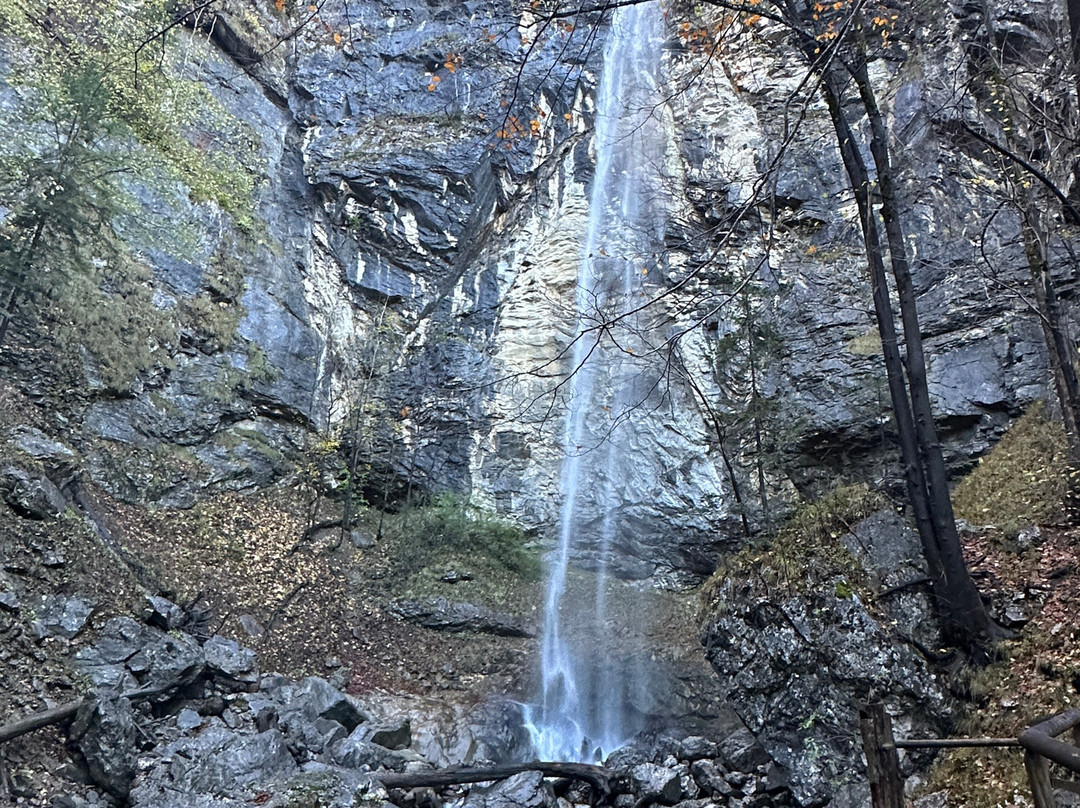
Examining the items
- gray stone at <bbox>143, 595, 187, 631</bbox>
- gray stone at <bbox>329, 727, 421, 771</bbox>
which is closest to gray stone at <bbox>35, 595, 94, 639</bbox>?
gray stone at <bbox>143, 595, 187, 631</bbox>

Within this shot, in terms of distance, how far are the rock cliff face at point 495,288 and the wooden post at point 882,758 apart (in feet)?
19.5

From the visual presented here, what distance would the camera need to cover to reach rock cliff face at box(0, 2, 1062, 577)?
413 inches

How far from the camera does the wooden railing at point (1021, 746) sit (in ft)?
7.76

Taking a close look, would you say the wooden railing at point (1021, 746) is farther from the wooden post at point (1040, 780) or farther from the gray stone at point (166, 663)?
the gray stone at point (166, 663)

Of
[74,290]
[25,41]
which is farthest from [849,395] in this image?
[25,41]

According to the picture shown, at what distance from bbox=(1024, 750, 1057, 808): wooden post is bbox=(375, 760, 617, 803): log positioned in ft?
15.5

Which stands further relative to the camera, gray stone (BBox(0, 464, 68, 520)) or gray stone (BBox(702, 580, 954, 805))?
gray stone (BBox(0, 464, 68, 520))

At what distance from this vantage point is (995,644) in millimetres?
5770

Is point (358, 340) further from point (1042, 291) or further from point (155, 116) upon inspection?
point (1042, 291)

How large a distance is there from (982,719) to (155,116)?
1486 centimetres

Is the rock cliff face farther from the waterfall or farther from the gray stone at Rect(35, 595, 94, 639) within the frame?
the gray stone at Rect(35, 595, 94, 639)

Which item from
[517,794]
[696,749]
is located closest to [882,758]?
Result: [517,794]

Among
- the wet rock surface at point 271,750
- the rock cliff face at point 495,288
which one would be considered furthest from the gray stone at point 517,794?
the rock cliff face at point 495,288

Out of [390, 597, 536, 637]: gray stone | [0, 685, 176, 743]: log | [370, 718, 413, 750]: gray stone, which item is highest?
[390, 597, 536, 637]: gray stone
